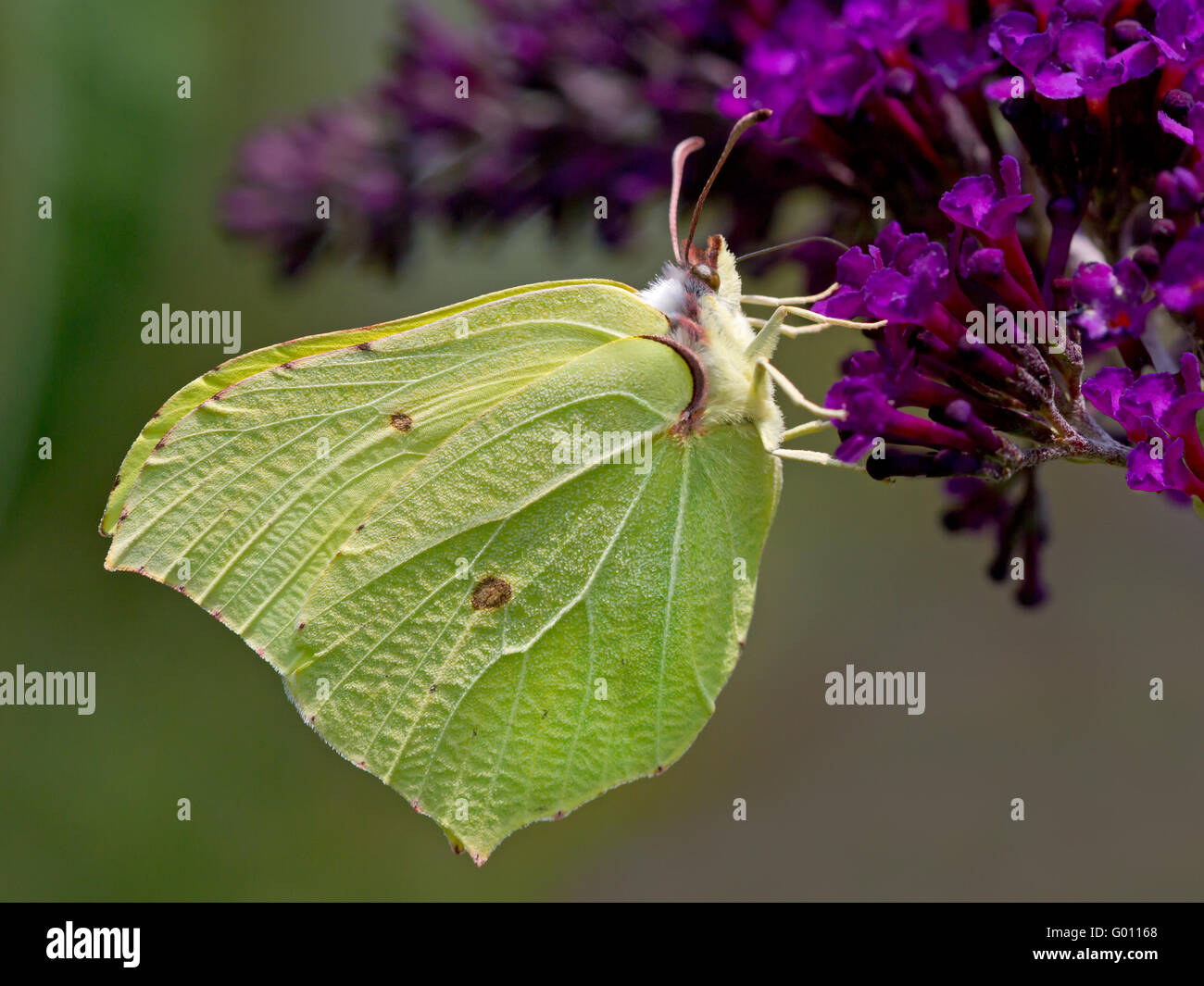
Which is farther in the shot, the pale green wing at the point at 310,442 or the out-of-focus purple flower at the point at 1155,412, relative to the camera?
the pale green wing at the point at 310,442

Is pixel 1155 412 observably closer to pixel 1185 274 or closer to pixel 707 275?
pixel 1185 274

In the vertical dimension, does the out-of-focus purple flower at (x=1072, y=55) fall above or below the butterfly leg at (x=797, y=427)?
above

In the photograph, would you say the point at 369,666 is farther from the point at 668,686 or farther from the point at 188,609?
the point at 188,609

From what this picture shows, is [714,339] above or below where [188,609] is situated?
above

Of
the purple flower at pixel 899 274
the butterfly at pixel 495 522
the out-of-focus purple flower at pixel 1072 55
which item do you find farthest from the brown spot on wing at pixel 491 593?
the out-of-focus purple flower at pixel 1072 55

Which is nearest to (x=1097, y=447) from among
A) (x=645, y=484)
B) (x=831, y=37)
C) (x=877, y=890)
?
(x=645, y=484)

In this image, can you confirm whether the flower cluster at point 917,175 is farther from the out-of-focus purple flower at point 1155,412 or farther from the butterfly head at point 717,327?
the butterfly head at point 717,327

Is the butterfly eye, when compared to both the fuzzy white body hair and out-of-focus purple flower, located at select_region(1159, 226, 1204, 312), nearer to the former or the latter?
the fuzzy white body hair

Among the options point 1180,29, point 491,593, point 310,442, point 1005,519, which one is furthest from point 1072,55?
point 310,442
